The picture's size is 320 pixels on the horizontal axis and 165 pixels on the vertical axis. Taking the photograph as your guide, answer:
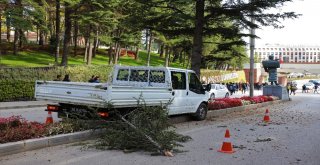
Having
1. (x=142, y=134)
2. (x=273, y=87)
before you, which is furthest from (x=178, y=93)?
(x=273, y=87)

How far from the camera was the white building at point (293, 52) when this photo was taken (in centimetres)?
16662

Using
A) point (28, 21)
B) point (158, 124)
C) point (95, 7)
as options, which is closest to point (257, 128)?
point (158, 124)

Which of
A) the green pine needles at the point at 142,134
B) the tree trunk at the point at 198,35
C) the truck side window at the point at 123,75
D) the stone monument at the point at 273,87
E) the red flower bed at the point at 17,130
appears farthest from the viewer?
the stone monument at the point at 273,87

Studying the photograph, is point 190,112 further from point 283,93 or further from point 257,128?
point 283,93

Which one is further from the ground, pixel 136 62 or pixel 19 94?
pixel 136 62

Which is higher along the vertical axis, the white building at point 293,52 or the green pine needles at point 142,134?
the white building at point 293,52

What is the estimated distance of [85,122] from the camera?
9945mm

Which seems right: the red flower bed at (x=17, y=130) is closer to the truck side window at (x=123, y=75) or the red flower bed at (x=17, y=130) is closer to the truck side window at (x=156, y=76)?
the truck side window at (x=123, y=75)

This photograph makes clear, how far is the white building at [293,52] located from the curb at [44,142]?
534 ft

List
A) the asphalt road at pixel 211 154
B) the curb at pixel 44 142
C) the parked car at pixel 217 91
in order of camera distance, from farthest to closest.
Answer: the parked car at pixel 217 91, the curb at pixel 44 142, the asphalt road at pixel 211 154

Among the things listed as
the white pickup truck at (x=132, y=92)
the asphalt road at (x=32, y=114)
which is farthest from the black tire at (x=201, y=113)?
the asphalt road at (x=32, y=114)

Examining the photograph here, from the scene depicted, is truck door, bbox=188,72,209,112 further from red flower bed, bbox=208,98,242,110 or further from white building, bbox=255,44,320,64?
white building, bbox=255,44,320,64

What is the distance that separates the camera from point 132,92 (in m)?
10.6

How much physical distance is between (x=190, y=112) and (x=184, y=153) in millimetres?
6152
